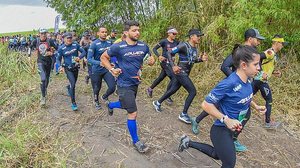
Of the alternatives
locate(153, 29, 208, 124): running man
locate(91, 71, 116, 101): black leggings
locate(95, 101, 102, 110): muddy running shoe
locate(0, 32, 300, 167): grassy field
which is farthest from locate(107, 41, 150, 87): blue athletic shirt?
locate(95, 101, 102, 110): muddy running shoe

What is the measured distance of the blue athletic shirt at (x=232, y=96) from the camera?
391cm

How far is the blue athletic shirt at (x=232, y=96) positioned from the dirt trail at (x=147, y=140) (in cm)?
161

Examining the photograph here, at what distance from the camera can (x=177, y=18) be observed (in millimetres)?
12203

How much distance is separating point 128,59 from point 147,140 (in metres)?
1.56

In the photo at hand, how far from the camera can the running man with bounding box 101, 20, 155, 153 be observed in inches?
212

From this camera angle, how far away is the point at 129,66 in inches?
216

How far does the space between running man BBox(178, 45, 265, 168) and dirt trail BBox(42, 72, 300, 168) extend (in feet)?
4.42

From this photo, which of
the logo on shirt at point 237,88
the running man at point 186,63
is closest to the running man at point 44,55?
the running man at point 186,63

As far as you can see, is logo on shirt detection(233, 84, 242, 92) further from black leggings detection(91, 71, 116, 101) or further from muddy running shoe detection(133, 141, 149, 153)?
black leggings detection(91, 71, 116, 101)

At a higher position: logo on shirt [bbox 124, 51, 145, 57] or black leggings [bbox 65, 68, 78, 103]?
logo on shirt [bbox 124, 51, 145, 57]

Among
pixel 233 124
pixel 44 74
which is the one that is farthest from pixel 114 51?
pixel 44 74

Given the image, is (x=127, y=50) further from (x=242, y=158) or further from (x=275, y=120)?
(x=275, y=120)

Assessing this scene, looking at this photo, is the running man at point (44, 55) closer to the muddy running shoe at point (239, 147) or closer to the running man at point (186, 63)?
the running man at point (186, 63)

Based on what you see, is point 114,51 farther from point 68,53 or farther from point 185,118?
point 68,53
